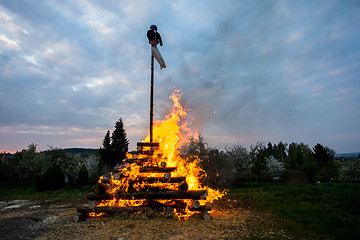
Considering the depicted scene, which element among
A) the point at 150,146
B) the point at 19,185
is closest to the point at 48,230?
the point at 150,146

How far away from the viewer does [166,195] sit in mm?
8586

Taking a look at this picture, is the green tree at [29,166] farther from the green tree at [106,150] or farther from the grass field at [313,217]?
the grass field at [313,217]

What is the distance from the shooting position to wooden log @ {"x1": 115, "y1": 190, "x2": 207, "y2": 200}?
27.7 feet

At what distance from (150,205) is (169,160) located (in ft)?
8.10

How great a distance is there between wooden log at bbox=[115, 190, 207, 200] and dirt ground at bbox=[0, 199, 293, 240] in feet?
2.33

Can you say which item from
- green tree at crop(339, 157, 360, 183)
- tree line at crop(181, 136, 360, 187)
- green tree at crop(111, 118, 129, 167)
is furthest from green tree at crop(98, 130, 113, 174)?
green tree at crop(339, 157, 360, 183)

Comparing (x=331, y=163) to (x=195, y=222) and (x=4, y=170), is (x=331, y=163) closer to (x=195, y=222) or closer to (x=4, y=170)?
(x=195, y=222)

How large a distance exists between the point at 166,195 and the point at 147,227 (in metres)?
1.83

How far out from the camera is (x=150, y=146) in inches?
408

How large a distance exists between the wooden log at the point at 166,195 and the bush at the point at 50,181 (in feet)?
52.1

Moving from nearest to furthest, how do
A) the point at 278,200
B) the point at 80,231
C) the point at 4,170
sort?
the point at 80,231 → the point at 278,200 → the point at 4,170

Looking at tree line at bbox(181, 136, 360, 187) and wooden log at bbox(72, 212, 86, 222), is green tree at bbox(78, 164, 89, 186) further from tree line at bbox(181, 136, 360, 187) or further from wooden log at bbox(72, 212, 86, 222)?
wooden log at bbox(72, 212, 86, 222)

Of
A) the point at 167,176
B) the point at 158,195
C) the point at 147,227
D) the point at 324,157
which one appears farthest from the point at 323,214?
the point at 324,157

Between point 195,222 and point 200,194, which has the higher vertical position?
point 200,194
